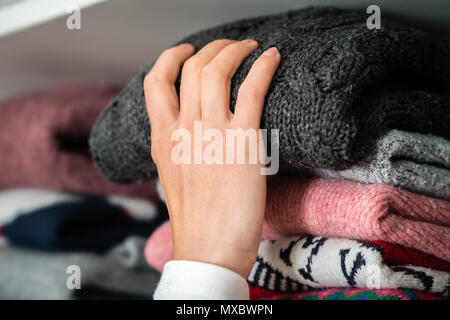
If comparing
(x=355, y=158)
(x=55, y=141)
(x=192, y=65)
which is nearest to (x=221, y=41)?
(x=192, y=65)

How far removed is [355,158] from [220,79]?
0.12m

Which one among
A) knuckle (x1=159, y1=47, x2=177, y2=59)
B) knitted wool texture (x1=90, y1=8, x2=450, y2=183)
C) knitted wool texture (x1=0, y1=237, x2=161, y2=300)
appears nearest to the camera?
knitted wool texture (x1=90, y1=8, x2=450, y2=183)

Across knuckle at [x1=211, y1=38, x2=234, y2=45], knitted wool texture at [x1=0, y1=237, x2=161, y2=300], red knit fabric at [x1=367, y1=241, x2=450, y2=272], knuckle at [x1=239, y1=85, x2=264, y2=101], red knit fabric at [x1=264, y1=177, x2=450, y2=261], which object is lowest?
knitted wool texture at [x1=0, y1=237, x2=161, y2=300]

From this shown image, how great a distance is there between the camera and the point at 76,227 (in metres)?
0.66

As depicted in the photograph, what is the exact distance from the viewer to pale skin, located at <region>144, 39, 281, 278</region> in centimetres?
36

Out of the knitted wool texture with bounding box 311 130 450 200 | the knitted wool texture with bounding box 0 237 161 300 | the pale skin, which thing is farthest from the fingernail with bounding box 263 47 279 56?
the knitted wool texture with bounding box 0 237 161 300

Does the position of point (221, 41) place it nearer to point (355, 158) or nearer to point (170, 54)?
point (170, 54)

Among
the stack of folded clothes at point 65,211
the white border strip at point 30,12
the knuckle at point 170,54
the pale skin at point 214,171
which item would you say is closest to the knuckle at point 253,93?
the pale skin at point 214,171

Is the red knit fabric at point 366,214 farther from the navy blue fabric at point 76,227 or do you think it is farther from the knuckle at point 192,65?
the navy blue fabric at point 76,227

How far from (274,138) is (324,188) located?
0.22 feet

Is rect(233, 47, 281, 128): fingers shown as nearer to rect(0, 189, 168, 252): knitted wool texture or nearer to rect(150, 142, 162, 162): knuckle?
rect(150, 142, 162, 162): knuckle

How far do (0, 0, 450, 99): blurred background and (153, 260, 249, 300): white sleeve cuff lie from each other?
9.7 inches

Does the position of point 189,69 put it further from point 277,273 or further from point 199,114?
point 277,273

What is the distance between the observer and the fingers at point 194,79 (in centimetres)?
39
